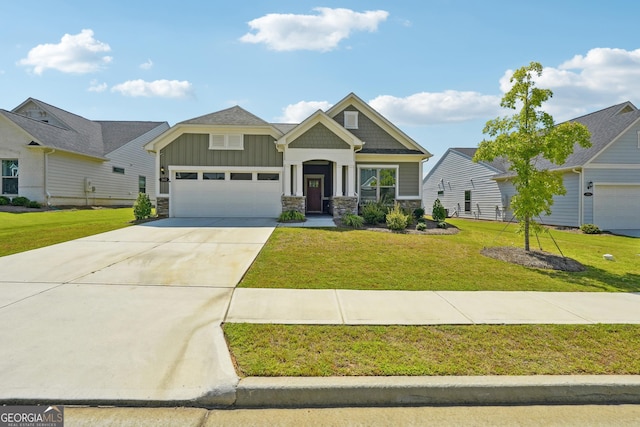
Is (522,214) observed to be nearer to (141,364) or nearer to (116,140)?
(141,364)

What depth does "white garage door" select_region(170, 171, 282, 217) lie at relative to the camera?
16625mm

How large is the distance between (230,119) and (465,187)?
19088 millimetres

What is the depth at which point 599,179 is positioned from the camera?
16.5m

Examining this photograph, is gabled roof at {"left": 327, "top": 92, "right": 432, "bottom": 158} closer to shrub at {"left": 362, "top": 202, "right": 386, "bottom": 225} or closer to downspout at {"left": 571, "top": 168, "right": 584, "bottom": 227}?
shrub at {"left": 362, "top": 202, "right": 386, "bottom": 225}

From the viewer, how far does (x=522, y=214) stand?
8922 mm

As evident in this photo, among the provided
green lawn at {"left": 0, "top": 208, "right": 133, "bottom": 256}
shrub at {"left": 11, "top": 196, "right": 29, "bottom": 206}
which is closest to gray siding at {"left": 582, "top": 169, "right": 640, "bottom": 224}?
green lawn at {"left": 0, "top": 208, "right": 133, "bottom": 256}

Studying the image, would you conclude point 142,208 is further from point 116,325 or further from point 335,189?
point 116,325

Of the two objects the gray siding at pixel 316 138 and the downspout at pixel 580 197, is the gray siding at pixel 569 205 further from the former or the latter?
the gray siding at pixel 316 138

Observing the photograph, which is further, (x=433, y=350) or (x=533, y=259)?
(x=533, y=259)

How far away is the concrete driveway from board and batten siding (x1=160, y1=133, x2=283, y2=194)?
863cm

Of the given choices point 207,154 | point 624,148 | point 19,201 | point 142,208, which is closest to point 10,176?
point 19,201

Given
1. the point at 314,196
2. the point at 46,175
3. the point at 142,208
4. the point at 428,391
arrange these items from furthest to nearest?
the point at 314,196 → the point at 46,175 → the point at 142,208 → the point at 428,391

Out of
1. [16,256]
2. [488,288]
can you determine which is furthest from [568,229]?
[16,256]

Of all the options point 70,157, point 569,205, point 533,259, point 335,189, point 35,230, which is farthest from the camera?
point 70,157
